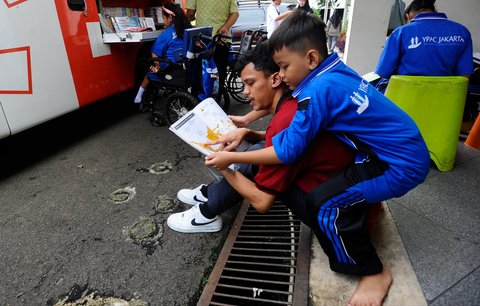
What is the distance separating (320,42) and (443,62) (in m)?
1.79

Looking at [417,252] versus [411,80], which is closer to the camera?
[417,252]

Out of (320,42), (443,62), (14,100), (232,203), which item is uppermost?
(320,42)

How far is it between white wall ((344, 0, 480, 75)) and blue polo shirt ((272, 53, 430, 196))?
3508 millimetres

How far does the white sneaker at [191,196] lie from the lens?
2215 millimetres

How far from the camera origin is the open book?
1.51 metres

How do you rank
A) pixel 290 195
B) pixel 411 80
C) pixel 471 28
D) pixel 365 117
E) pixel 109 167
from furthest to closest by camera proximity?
pixel 471 28
pixel 109 167
pixel 411 80
pixel 290 195
pixel 365 117

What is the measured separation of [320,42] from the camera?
126cm

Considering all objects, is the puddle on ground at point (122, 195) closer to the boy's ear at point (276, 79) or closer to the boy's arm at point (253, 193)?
the boy's arm at point (253, 193)

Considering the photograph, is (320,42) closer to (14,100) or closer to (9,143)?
(14,100)

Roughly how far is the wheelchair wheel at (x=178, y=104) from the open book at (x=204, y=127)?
1724 millimetres

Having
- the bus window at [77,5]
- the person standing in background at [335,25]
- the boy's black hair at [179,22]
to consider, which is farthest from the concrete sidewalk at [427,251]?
the person standing in background at [335,25]

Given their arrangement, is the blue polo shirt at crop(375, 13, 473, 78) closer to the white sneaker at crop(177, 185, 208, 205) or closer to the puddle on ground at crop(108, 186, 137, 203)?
the white sneaker at crop(177, 185, 208, 205)

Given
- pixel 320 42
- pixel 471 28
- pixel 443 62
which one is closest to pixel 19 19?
pixel 320 42

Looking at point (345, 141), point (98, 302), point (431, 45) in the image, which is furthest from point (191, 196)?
point (431, 45)
